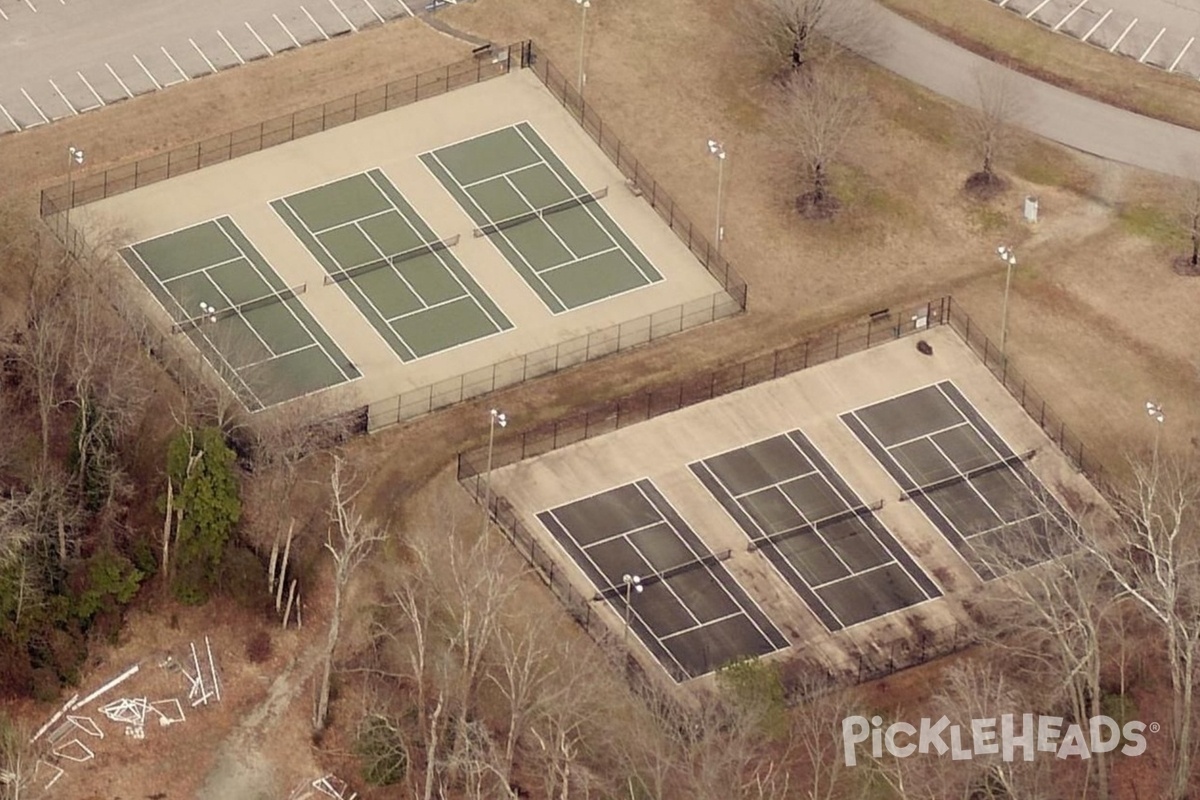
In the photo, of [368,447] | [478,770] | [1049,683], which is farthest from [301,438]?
[1049,683]

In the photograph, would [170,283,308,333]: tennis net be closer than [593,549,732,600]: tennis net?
No

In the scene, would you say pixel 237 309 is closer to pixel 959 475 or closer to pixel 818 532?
pixel 818 532

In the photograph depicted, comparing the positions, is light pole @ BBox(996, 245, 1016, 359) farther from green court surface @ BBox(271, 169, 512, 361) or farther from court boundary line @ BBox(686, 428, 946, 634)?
green court surface @ BBox(271, 169, 512, 361)

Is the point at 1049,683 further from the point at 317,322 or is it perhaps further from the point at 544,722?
the point at 317,322

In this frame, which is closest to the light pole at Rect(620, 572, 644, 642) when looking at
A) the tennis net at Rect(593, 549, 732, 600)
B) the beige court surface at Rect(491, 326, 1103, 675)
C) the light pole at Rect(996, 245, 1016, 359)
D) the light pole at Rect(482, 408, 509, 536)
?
the tennis net at Rect(593, 549, 732, 600)

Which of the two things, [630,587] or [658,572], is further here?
[658,572]

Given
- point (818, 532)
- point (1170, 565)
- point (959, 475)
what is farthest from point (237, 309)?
point (1170, 565)
